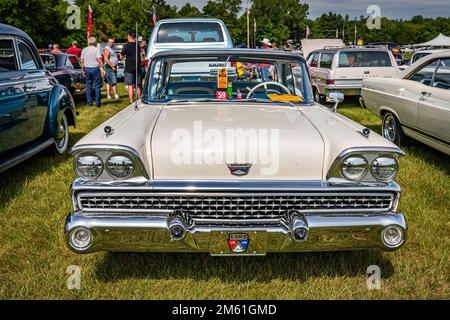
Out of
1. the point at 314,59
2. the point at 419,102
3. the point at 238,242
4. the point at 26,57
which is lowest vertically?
the point at 238,242

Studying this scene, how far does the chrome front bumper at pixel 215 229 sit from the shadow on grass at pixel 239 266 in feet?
1.73

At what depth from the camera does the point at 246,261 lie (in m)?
3.25

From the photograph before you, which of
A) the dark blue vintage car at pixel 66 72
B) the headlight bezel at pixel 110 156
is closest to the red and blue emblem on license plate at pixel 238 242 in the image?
the headlight bezel at pixel 110 156

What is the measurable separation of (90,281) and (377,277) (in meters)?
1.92

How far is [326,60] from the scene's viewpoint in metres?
11.7

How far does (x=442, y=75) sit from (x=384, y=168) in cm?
373

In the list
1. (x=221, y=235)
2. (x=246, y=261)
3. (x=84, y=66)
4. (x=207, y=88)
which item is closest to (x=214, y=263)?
(x=246, y=261)

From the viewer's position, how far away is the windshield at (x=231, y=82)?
12.8 feet

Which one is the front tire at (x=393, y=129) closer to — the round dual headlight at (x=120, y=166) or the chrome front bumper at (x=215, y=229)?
the chrome front bumper at (x=215, y=229)

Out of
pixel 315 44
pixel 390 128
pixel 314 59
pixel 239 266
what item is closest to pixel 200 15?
pixel 315 44

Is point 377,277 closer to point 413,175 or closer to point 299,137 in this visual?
point 299,137

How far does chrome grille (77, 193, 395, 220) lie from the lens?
2.60 meters

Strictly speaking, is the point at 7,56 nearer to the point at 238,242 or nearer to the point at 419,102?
the point at 238,242
